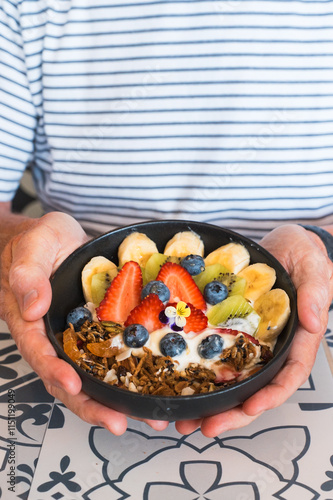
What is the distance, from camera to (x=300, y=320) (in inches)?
34.4

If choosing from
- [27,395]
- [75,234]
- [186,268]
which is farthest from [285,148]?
[27,395]

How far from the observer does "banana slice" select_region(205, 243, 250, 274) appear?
1035 millimetres

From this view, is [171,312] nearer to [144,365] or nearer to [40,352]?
[144,365]

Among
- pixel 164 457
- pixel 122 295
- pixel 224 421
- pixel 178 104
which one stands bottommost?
pixel 164 457

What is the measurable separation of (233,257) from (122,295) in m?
0.24

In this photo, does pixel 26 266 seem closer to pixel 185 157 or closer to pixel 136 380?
pixel 136 380

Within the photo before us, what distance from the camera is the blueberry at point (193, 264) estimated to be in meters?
1.02

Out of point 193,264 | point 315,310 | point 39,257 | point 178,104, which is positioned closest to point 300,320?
point 315,310

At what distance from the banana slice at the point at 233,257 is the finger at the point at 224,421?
304 millimetres

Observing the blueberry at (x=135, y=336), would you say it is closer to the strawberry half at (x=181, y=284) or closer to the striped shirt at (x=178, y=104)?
the strawberry half at (x=181, y=284)

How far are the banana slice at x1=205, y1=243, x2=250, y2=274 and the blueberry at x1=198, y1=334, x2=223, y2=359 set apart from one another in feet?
0.62

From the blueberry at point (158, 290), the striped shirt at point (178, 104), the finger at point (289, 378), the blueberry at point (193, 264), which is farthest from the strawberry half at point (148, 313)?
the striped shirt at point (178, 104)

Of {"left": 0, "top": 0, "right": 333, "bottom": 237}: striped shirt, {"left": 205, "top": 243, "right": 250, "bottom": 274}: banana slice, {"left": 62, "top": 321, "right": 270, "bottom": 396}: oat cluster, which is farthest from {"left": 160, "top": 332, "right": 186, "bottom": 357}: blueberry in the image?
{"left": 0, "top": 0, "right": 333, "bottom": 237}: striped shirt

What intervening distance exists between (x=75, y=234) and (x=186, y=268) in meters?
0.25
